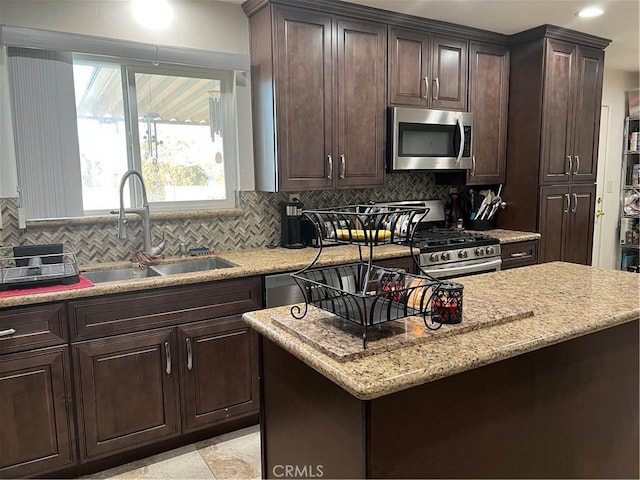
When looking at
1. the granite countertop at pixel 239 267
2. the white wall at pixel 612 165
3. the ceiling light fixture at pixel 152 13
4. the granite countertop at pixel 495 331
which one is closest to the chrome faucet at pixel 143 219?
the granite countertop at pixel 239 267

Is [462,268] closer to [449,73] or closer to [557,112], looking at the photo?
[449,73]

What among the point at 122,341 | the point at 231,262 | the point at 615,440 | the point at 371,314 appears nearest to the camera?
the point at 371,314

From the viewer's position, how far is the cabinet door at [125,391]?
2158 millimetres

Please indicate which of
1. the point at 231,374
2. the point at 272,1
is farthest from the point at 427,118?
the point at 231,374

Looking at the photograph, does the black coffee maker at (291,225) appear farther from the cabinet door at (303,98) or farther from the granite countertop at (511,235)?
the granite countertop at (511,235)

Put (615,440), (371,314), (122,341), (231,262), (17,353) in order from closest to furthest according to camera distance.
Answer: (371,314), (615,440), (17,353), (122,341), (231,262)

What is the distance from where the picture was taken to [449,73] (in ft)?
11.4

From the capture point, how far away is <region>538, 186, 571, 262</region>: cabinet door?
3.69m

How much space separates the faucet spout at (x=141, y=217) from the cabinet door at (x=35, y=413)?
2.45 ft

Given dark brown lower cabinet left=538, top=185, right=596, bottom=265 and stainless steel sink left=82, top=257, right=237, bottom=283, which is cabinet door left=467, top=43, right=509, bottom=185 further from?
stainless steel sink left=82, top=257, right=237, bottom=283

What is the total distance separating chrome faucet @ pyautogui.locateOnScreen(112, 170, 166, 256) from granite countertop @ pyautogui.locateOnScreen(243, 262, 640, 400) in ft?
4.47

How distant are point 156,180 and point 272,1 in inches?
48.9

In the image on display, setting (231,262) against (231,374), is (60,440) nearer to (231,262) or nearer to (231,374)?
(231,374)

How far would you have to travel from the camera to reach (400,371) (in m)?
1.08
